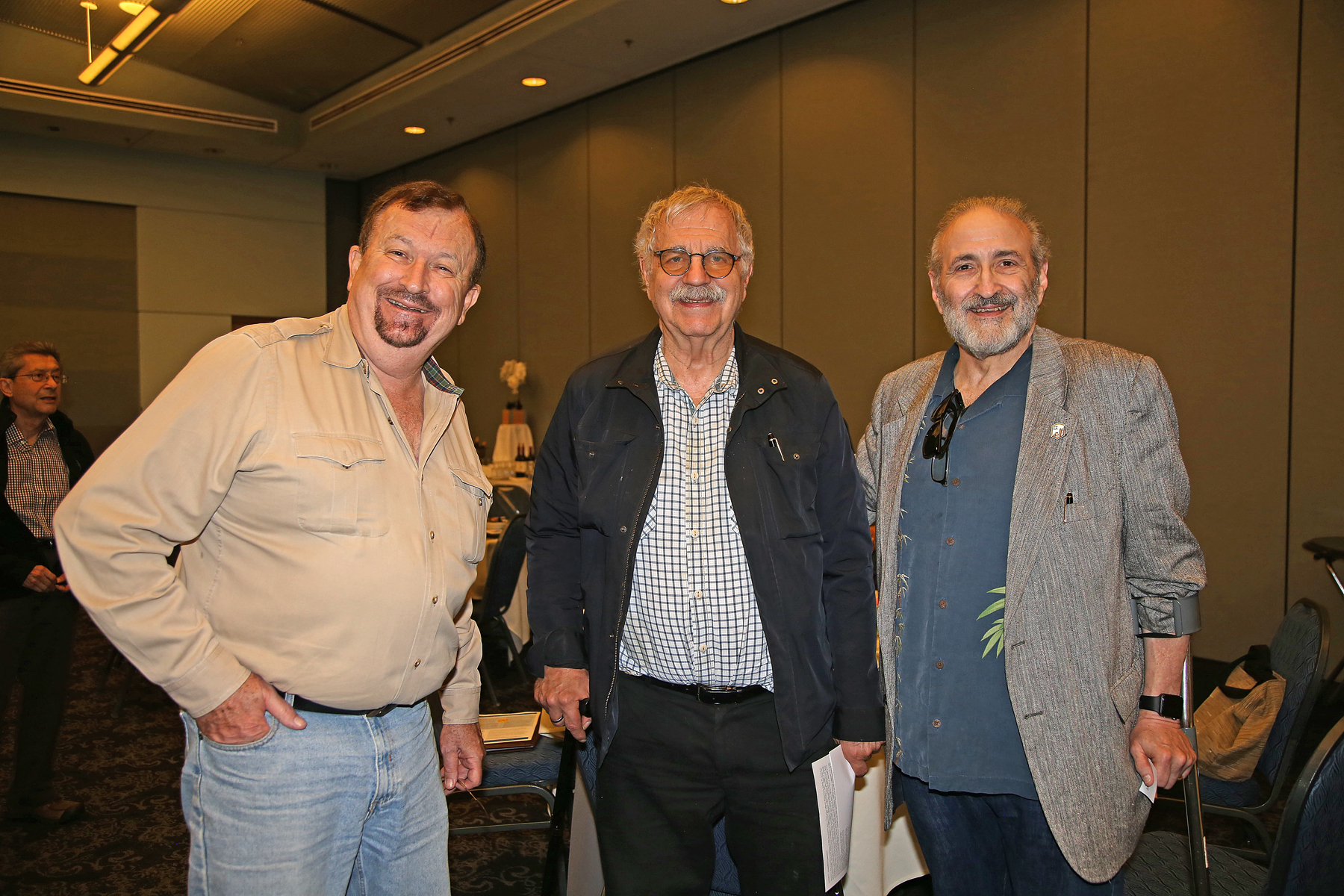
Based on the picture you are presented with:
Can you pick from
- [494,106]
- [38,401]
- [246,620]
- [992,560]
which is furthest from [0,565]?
[494,106]

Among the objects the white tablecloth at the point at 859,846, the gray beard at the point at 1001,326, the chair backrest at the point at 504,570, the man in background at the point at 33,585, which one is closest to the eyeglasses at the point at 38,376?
the man in background at the point at 33,585

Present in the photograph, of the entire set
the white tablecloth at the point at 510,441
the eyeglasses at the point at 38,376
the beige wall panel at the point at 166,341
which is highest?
the beige wall panel at the point at 166,341

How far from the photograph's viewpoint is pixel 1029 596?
154 centimetres

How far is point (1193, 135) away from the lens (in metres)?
4.43

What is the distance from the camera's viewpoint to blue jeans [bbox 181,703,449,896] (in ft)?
4.23

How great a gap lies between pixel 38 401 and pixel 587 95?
5875mm

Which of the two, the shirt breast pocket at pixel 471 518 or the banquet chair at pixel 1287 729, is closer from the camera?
the shirt breast pocket at pixel 471 518

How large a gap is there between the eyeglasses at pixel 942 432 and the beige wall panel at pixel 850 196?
4.14 metres

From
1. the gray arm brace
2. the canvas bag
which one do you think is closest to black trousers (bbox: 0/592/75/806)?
the gray arm brace

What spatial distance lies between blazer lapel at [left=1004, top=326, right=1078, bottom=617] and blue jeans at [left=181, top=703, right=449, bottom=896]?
1.16 meters

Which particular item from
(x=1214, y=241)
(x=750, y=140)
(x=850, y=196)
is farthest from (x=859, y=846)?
(x=750, y=140)

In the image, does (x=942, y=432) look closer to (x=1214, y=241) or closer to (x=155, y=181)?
(x=1214, y=241)

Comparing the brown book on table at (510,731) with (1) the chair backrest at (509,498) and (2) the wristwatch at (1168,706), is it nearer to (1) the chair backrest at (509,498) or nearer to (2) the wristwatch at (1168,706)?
(2) the wristwatch at (1168,706)

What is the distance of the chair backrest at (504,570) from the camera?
162 inches
